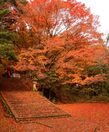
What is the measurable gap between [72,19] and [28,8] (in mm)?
5015

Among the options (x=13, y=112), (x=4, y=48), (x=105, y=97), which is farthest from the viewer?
(x=105, y=97)

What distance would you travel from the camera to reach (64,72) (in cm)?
1477

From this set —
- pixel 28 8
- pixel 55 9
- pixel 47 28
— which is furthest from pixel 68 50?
pixel 28 8

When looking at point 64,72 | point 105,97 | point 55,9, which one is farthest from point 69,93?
point 55,9

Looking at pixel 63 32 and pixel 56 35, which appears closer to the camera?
pixel 63 32

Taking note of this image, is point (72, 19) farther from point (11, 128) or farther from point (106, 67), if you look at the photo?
point (11, 128)

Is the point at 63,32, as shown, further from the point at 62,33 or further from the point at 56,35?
the point at 56,35

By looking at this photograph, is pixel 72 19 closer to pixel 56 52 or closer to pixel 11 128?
pixel 56 52

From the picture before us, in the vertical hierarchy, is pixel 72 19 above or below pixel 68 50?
above

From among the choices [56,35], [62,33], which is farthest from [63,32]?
[56,35]

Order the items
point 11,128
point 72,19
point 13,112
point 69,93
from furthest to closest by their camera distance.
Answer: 1. point 69,93
2. point 72,19
3. point 13,112
4. point 11,128

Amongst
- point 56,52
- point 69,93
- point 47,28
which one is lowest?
point 69,93

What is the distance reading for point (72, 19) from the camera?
1373 centimetres

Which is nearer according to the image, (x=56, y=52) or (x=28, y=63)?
(x=28, y=63)
